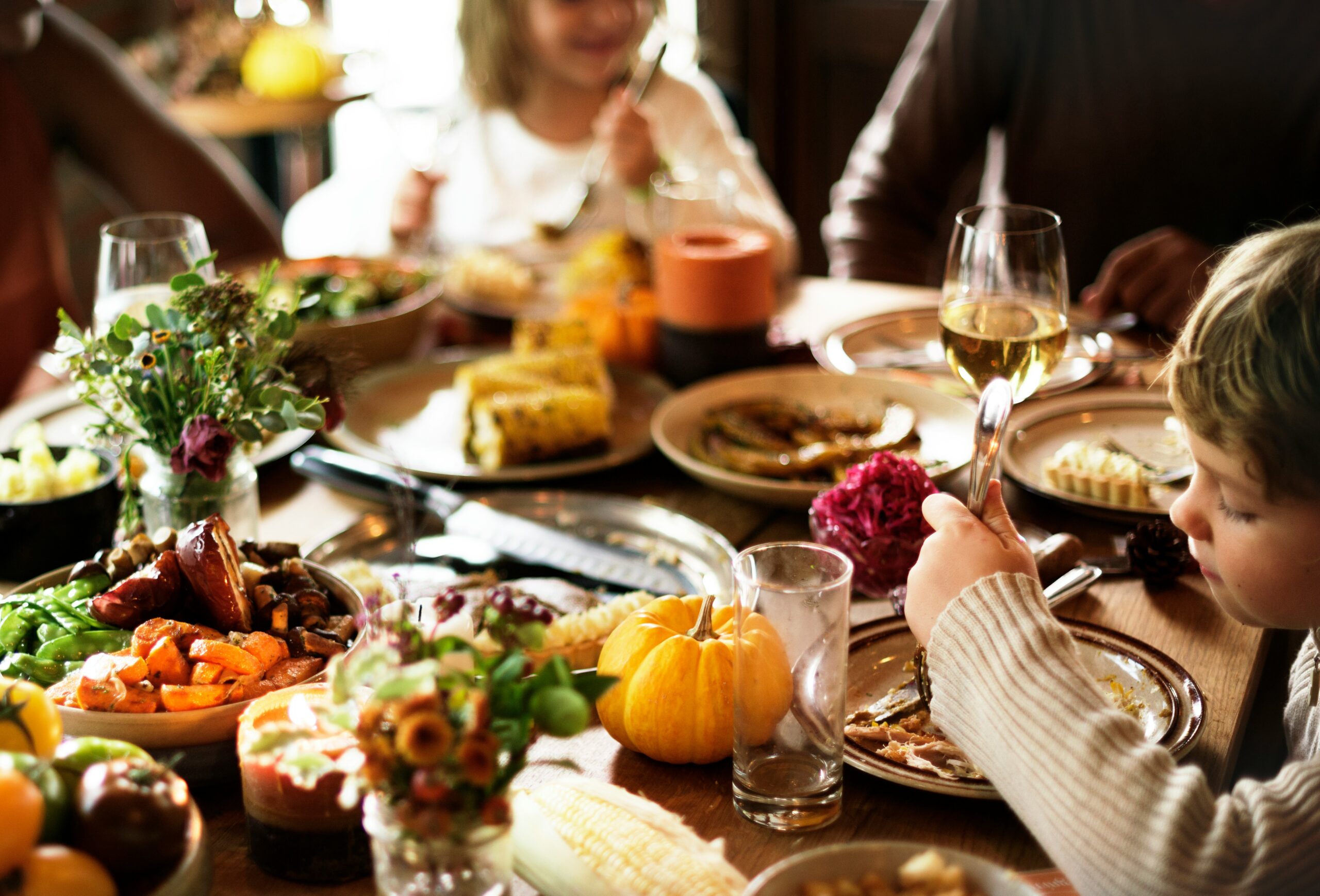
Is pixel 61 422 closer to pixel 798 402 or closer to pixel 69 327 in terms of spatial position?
pixel 69 327

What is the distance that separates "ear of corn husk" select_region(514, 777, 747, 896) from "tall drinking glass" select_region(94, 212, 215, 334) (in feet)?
2.77

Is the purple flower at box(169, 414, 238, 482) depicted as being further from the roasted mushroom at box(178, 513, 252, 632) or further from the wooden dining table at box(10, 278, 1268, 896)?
the wooden dining table at box(10, 278, 1268, 896)

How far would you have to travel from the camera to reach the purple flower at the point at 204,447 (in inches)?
43.8

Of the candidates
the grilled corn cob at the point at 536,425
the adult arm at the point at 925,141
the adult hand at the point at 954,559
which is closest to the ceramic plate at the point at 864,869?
the adult hand at the point at 954,559

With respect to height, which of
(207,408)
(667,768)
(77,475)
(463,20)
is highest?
(463,20)

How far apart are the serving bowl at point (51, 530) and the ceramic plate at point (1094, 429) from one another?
104cm

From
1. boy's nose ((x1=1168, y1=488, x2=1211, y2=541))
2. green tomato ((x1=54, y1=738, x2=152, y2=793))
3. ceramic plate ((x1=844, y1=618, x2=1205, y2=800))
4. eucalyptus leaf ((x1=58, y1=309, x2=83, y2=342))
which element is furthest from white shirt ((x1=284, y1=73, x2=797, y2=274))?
green tomato ((x1=54, y1=738, x2=152, y2=793))

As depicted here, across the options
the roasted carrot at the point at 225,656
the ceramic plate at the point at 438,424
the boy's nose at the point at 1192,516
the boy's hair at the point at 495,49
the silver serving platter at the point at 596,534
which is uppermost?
the boy's hair at the point at 495,49

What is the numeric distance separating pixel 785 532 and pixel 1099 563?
347 millimetres

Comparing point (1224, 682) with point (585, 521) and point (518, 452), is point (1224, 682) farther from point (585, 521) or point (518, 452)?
point (518, 452)

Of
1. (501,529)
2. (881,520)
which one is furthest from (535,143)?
(881,520)

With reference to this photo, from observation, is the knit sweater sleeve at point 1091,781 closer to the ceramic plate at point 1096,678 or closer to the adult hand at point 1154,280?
the ceramic plate at point 1096,678

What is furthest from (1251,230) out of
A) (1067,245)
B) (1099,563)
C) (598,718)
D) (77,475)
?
(77,475)

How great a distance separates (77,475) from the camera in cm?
132
